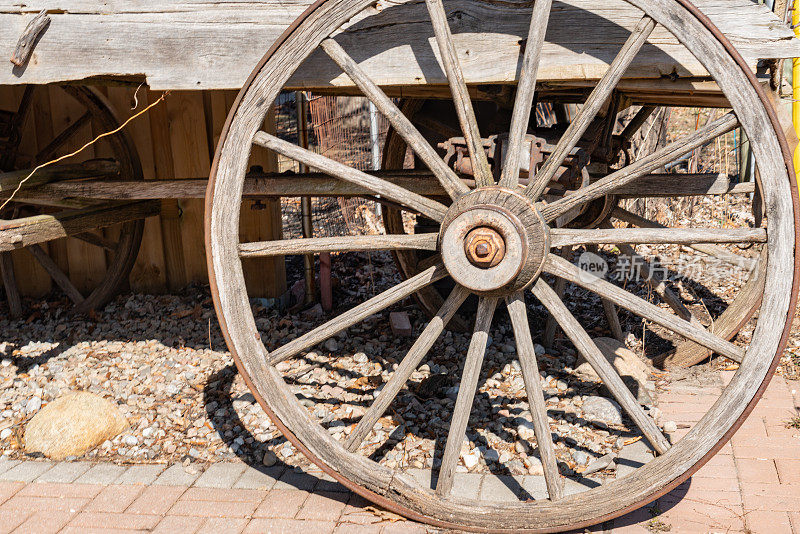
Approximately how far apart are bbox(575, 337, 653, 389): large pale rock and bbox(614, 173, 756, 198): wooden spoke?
94 centimetres

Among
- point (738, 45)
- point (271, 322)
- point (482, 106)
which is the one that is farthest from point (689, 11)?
point (271, 322)

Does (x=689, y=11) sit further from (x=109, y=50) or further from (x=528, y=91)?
(x=109, y=50)

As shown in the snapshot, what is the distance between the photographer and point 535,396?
2.55 m

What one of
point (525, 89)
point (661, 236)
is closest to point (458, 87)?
point (525, 89)

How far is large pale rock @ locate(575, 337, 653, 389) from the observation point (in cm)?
376

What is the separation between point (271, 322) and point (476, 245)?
2.47 metres

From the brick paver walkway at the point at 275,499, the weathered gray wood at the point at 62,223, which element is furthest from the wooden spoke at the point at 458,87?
the weathered gray wood at the point at 62,223

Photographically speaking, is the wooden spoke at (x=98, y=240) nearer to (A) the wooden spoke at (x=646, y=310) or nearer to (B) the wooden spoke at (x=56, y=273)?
(B) the wooden spoke at (x=56, y=273)

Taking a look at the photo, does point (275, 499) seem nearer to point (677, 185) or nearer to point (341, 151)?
point (677, 185)

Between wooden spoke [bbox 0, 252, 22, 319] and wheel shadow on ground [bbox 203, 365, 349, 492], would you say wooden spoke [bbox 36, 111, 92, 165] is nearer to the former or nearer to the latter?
wooden spoke [bbox 0, 252, 22, 319]

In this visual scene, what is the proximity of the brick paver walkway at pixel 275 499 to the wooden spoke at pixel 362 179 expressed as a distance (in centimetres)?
116

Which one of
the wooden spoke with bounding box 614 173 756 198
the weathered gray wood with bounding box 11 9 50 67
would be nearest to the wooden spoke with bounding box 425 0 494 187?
the wooden spoke with bounding box 614 173 756 198

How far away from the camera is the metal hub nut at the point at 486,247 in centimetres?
243

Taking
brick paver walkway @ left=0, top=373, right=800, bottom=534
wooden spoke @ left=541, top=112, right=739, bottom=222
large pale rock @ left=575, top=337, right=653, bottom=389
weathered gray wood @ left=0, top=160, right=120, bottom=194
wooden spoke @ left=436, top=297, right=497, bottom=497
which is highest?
weathered gray wood @ left=0, top=160, right=120, bottom=194
